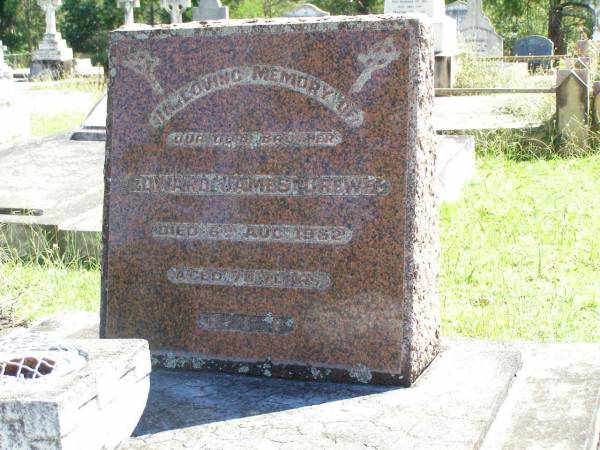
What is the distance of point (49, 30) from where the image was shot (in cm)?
2434

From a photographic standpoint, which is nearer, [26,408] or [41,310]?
[26,408]

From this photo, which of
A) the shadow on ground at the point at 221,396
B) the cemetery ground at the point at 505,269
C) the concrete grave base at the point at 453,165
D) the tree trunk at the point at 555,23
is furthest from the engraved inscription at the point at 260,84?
the tree trunk at the point at 555,23

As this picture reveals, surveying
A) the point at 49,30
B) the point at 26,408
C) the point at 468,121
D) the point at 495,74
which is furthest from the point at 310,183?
the point at 49,30

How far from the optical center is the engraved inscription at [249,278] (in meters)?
2.98

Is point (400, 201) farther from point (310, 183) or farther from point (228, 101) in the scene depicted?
point (228, 101)

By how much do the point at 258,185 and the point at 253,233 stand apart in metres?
0.16

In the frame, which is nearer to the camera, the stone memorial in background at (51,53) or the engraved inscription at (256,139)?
the engraved inscription at (256,139)

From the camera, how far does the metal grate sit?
6.93 feet

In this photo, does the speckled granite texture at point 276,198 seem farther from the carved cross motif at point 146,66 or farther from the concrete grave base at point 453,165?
the concrete grave base at point 453,165

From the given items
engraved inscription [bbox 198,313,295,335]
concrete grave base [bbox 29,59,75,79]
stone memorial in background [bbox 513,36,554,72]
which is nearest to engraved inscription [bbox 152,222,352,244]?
engraved inscription [bbox 198,313,295,335]

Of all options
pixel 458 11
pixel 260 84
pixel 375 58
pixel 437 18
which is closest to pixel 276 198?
pixel 260 84

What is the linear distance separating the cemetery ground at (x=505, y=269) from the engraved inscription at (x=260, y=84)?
4.70 feet

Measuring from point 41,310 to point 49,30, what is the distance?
70.6 ft

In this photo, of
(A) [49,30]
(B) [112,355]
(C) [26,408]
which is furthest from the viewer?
(A) [49,30]
